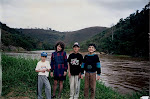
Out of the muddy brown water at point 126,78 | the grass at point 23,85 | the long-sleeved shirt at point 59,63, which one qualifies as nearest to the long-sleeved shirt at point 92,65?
the long-sleeved shirt at point 59,63

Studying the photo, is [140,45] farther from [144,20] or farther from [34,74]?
[34,74]

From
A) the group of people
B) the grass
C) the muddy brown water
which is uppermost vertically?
the group of people

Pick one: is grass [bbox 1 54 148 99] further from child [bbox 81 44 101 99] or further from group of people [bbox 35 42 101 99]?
child [bbox 81 44 101 99]

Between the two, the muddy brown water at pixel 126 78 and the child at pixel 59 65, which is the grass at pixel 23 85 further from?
the muddy brown water at pixel 126 78

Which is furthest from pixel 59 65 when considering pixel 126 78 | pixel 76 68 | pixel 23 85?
pixel 126 78

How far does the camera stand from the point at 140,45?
2461 centimetres

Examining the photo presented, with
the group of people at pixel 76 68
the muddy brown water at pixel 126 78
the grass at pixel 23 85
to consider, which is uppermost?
the group of people at pixel 76 68

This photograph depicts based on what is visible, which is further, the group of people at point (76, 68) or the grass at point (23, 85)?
the grass at point (23, 85)

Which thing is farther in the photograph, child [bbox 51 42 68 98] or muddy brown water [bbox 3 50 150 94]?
muddy brown water [bbox 3 50 150 94]


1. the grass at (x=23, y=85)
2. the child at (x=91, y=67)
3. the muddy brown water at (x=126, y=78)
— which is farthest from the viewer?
the muddy brown water at (x=126, y=78)

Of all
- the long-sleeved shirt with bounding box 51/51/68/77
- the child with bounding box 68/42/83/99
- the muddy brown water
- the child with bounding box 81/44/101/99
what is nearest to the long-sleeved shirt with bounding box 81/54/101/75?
the child with bounding box 81/44/101/99

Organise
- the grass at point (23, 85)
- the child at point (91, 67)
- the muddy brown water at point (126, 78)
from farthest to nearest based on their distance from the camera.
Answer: the muddy brown water at point (126, 78), the grass at point (23, 85), the child at point (91, 67)

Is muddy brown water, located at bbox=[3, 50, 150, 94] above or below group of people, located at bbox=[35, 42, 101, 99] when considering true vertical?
below

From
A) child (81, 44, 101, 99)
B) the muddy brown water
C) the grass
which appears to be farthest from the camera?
the muddy brown water
